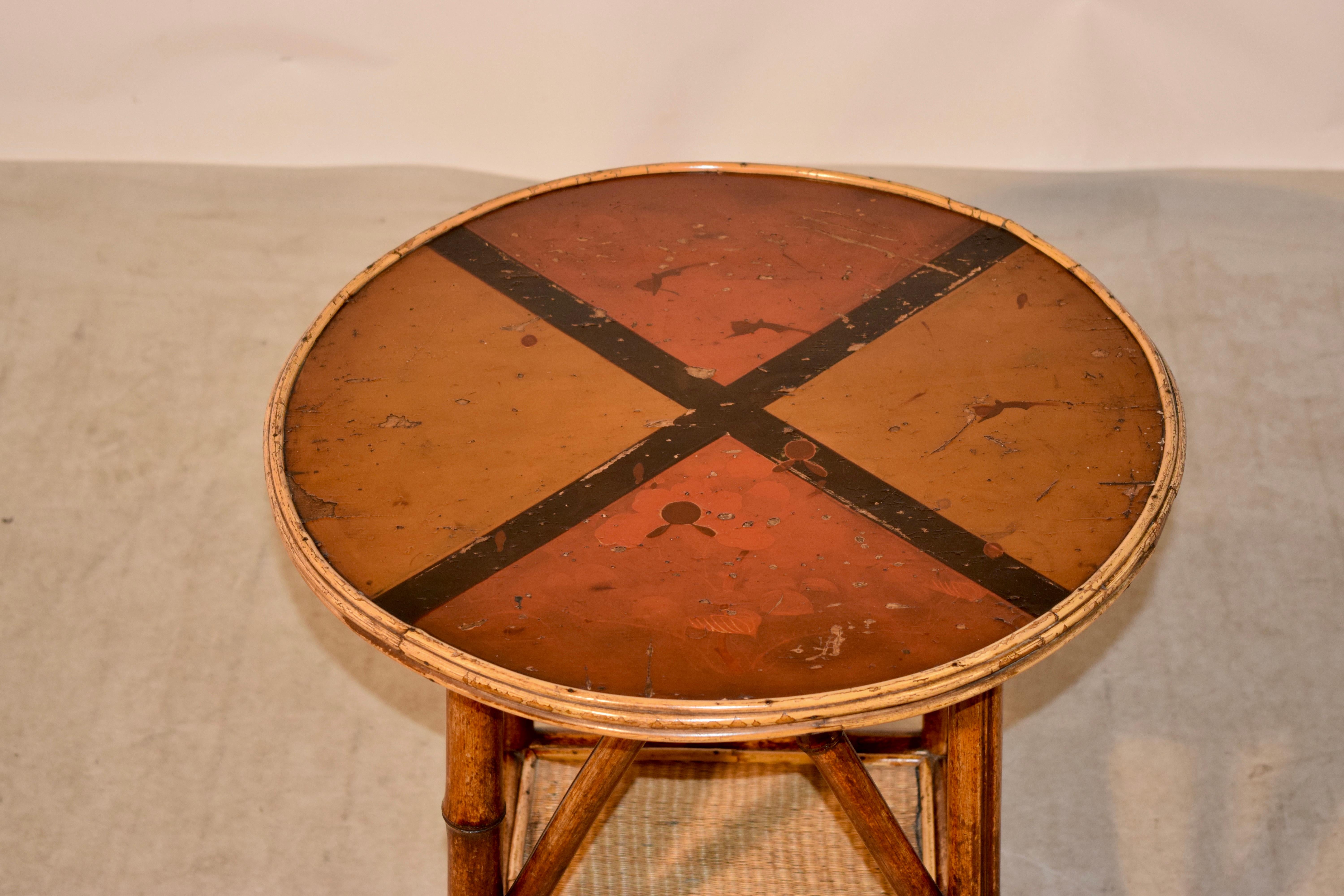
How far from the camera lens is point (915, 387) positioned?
1.60m

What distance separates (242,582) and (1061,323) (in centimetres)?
146

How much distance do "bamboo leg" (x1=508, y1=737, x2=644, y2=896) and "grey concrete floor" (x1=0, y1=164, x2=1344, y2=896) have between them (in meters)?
0.38

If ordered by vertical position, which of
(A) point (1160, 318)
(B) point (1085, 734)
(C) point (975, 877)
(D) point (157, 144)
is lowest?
(C) point (975, 877)

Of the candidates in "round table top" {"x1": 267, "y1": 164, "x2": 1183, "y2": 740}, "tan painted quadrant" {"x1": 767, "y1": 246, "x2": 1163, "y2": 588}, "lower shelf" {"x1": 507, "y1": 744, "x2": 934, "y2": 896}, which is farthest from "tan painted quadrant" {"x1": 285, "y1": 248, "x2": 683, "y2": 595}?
"lower shelf" {"x1": 507, "y1": 744, "x2": 934, "y2": 896}

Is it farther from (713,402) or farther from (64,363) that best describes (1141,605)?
(64,363)

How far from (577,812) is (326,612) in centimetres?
88

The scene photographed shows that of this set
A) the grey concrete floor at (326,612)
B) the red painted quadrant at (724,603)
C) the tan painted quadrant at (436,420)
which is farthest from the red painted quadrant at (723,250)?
the grey concrete floor at (326,612)

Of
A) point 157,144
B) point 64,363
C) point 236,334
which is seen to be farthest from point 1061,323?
point 157,144

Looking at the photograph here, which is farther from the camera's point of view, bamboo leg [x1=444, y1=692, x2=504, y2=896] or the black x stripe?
bamboo leg [x1=444, y1=692, x2=504, y2=896]

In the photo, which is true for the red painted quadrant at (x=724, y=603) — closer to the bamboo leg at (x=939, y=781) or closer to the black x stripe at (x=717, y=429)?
the black x stripe at (x=717, y=429)

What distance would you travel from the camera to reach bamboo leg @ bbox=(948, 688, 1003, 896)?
158 centimetres

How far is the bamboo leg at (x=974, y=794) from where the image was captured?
1.58 m

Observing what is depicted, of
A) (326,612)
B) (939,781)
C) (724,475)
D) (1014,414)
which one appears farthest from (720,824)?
(326,612)

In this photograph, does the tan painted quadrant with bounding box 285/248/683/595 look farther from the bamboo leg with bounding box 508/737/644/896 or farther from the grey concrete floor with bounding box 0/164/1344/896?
the grey concrete floor with bounding box 0/164/1344/896
